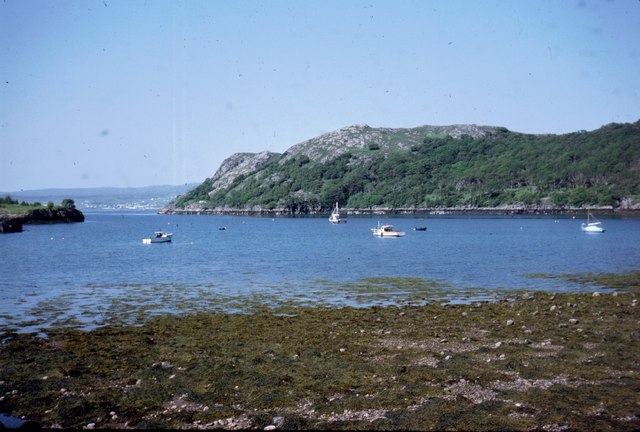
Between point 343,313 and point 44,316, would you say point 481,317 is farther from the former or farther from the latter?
point 44,316

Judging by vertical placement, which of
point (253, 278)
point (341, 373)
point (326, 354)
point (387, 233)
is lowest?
point (387, 233)

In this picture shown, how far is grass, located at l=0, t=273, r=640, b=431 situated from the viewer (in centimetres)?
1529

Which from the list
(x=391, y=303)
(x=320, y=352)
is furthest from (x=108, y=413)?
(x=391, y=303)

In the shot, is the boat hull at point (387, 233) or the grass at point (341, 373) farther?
the boat hull at point (387, 233)

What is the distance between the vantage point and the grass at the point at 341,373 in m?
15.3

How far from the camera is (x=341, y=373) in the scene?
1950 centimetres

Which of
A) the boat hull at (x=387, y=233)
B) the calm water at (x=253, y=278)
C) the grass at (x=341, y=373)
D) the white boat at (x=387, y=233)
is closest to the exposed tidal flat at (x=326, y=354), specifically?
the grass at (x=341, y=373)

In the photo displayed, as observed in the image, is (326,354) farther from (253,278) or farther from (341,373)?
(253,278)

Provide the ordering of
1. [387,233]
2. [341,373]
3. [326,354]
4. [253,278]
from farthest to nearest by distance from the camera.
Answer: [387,233], [253,278], [326,354], [341,373]

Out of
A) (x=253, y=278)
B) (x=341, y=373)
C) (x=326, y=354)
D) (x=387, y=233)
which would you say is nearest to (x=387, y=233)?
(x=387, y=233)

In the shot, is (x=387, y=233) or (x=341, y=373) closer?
(x=341, y=373)

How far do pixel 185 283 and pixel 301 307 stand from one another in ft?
60.1

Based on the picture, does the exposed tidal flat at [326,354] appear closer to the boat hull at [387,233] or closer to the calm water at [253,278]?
the calm water at [253,278]

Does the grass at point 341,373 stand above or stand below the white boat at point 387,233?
above
